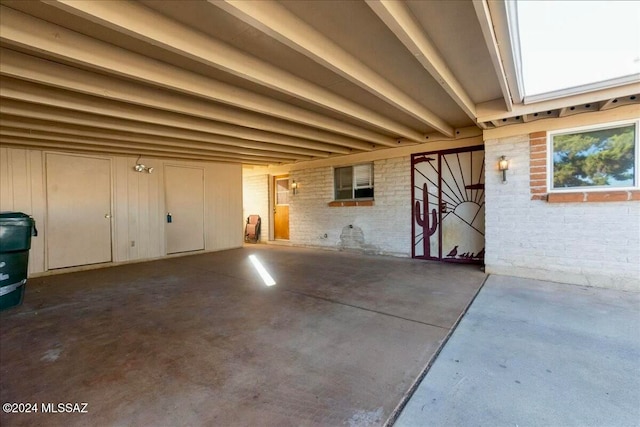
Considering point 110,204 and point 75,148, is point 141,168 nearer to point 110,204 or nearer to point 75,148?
point 110,204

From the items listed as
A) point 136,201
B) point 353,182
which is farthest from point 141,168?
point 353,182

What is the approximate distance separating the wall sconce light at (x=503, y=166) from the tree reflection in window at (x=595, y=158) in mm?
614

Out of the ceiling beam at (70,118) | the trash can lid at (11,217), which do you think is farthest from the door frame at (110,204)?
the trash can lid at (11,217)

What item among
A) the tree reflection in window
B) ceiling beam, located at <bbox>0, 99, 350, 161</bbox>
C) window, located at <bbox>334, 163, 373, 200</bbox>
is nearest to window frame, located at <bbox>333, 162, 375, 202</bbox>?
window, located at <bbox>334, 163, 373, 200</bbox>

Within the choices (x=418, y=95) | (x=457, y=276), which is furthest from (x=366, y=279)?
(x=418, y=95)

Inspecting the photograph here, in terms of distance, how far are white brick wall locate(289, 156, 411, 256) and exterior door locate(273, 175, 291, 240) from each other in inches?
16.9

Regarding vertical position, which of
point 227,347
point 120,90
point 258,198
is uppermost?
point 120,90

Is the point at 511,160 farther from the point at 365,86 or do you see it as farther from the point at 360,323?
the point at 360,323

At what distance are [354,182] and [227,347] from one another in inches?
219

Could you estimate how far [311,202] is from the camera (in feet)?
26.9

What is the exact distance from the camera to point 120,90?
10.4 feet

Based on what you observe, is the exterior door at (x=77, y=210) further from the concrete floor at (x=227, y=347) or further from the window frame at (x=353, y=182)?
the window frame at (x=353, y=182)

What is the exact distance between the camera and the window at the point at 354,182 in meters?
7.18

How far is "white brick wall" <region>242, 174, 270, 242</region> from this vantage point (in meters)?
9.57
